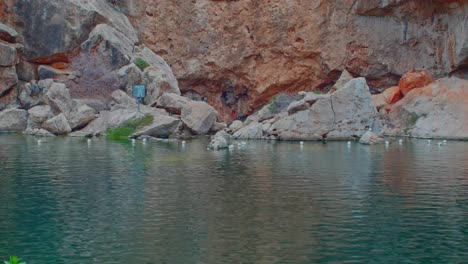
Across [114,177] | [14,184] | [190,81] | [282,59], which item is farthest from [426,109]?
[14,184]

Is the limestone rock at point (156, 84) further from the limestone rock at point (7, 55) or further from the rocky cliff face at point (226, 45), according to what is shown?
the limestone rock at point (7, 55)

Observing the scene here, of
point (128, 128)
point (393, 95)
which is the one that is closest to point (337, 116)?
point (128, 128)

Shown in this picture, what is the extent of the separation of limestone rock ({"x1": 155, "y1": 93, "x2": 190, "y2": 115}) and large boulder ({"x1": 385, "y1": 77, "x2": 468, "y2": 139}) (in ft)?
56.1

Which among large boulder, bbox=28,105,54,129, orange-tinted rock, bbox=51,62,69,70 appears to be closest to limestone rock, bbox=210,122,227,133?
large boulder, bbox=28,105,54,129

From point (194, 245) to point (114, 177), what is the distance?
38.6 feet

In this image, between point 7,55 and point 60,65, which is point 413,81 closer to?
point 60,65

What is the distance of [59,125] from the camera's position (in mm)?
50406

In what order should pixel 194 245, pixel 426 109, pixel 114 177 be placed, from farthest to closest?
pixel 426 109 < pixel 114 177 < pixel 194 245

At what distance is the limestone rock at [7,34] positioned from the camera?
58938 millimetres

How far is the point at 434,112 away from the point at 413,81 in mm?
5691

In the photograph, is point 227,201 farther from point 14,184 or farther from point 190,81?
point 190,81

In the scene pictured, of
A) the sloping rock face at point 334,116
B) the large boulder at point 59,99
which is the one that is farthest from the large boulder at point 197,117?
the large boulder at point 59,99

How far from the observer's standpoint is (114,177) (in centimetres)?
2772

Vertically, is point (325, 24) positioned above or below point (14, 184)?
above
